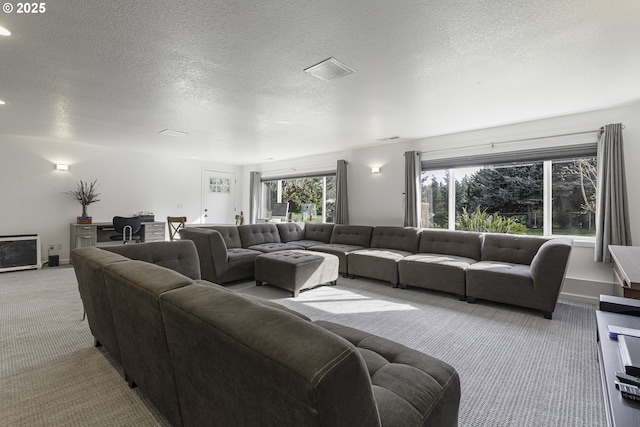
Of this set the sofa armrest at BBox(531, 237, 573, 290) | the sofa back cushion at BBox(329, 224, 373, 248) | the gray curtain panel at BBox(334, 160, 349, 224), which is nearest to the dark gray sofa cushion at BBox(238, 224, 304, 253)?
the sofa back cushion at BBox(329, 224, 373, 248)

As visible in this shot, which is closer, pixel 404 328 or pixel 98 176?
pixel 404 328

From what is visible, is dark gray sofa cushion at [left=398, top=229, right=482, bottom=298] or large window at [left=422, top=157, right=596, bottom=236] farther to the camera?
large window at [left=422, top=157, right=596, bottom=236]

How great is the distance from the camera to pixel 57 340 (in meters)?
2.47

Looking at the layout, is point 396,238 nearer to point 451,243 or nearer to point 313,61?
point 451,243

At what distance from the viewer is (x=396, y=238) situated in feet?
16.3

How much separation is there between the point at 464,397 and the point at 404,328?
99 centimetres

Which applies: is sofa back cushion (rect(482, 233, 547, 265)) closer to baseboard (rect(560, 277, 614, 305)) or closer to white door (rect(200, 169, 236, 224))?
baseboard (rect(560, 277, 614, 305))

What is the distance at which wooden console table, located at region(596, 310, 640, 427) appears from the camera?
39.1 inches

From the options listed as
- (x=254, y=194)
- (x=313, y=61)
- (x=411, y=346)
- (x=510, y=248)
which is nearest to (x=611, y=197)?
(x=510, y=248)

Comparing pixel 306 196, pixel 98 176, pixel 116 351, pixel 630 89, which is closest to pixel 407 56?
pixel 630 89

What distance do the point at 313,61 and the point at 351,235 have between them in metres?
3.61

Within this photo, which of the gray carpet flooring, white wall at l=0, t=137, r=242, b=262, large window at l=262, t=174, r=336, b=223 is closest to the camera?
the gray carpet flooring

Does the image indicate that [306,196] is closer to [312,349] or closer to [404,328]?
[404,328]

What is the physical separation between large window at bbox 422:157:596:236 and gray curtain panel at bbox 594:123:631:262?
0.33m
